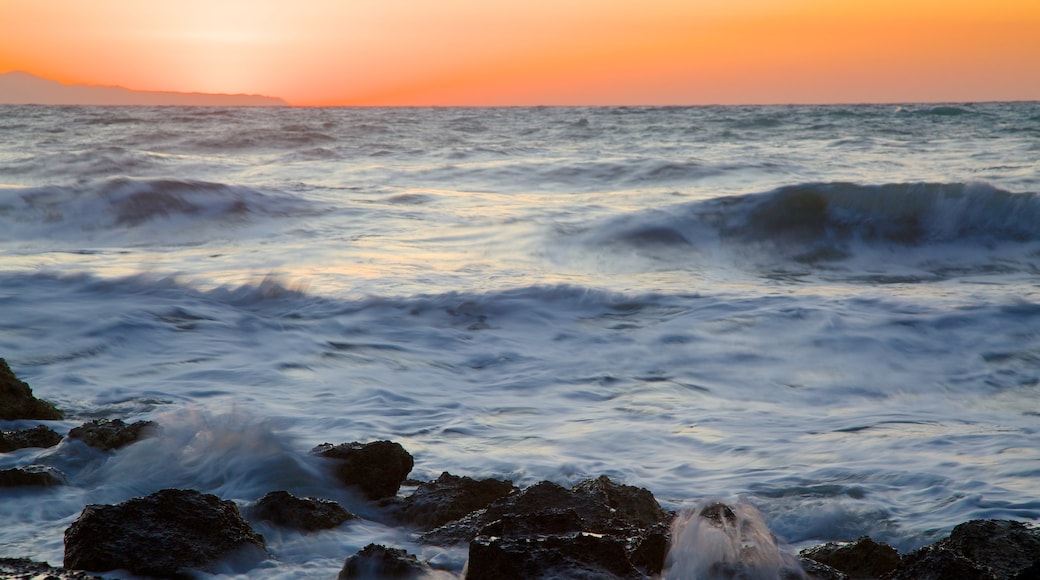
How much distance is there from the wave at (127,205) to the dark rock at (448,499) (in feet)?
29.3

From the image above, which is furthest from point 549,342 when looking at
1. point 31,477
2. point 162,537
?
point 162,537

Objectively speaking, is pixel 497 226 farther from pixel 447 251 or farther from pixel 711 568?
pixel 711 568

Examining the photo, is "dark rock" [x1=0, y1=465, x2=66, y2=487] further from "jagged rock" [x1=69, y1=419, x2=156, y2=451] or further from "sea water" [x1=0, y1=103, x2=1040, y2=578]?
"jagged rock" [x1=69, y1=419, x2=156, y2=451]

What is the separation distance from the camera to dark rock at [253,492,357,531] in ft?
8.79

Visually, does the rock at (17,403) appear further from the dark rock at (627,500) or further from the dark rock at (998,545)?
the dark rock at (998,545)

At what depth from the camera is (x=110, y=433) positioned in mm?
3293

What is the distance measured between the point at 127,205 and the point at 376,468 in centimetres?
1002

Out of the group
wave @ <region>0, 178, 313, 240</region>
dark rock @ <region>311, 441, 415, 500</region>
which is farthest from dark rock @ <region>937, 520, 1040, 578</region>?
wave @ <region>0, 178, 313, 240</region>

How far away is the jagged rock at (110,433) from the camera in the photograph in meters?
3.26

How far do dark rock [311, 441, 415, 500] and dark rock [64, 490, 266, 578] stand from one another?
21.3 inches

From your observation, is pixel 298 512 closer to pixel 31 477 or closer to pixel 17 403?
pixel 31 477

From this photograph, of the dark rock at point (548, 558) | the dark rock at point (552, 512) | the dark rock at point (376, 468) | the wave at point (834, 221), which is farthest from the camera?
the wave at point (834, 221)

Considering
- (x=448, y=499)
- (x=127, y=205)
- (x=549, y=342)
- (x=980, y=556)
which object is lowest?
(x=549, y=342)

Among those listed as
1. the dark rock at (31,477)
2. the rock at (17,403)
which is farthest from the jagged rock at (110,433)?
the rock at (17,403)
